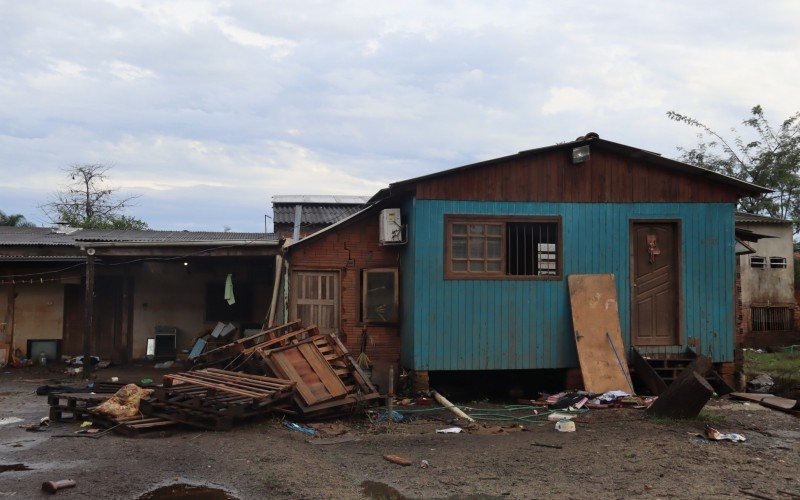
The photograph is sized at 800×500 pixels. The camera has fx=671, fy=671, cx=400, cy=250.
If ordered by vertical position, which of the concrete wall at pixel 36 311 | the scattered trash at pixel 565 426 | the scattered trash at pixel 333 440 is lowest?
the scattered trash at pixel 333 440

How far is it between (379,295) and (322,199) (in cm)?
991

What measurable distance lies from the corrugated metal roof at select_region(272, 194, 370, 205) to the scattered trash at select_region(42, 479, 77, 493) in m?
14.5

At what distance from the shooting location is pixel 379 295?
12680 mm

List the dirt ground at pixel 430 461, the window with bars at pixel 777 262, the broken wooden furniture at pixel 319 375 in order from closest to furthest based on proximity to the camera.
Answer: the dirt ground at pixel 430 461, the broken wooden furniture at pixel 319 375, the window with bars at pixel 777 262

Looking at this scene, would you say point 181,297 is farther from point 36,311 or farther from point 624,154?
point 624,154

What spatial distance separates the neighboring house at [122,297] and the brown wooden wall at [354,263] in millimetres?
4348

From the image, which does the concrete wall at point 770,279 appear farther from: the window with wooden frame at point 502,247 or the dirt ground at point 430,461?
the dirt ground at point 430,461

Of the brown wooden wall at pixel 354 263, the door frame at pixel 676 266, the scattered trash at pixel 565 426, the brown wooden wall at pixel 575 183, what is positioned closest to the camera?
the scattered trash at pixel 565 426

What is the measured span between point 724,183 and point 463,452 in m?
7.45

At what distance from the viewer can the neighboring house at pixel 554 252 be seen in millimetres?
11461

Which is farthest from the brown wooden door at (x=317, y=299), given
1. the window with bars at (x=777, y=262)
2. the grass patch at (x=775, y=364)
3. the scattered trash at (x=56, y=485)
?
the window with bars at (x=777, y=262)

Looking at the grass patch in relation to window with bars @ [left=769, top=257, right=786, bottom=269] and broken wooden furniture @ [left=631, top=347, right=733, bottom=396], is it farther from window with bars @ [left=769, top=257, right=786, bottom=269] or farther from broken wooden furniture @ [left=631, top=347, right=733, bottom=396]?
window with bars @ [left=769, top=257, right=786, bottom=269]

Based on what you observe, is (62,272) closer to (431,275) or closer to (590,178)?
(431,275)

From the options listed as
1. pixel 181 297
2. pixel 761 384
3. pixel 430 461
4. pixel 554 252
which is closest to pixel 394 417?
pixel 430 461
